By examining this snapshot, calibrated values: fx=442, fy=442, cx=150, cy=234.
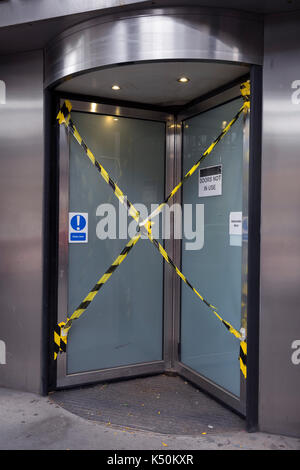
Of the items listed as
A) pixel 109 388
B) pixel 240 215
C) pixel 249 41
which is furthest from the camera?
pixel 109 388

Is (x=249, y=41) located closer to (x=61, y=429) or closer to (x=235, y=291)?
(x=235, y=291)

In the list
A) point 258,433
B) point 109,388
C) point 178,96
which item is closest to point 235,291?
point 258,433

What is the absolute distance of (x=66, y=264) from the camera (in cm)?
457

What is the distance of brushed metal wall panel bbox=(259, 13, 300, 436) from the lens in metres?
3.47

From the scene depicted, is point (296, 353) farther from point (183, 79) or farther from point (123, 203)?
point (183, 79)

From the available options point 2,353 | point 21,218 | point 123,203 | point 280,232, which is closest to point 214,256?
point 280,232

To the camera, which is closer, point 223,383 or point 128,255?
point 223,383

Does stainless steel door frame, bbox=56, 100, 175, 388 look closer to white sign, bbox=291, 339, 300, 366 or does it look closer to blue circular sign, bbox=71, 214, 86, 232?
blue circular sign, bbox=71, 214, 86, 232

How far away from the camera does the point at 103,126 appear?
4.80 m

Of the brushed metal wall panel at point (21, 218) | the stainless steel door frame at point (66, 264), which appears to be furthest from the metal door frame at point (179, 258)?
the brushed metal wall panel at point (21, 218)

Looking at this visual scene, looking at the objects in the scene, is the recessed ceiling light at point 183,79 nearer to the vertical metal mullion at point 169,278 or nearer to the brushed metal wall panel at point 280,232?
the brushed metal wall panel at point 280,232

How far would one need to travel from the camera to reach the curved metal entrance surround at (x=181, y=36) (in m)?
3.47

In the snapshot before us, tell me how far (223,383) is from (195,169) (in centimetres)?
222
